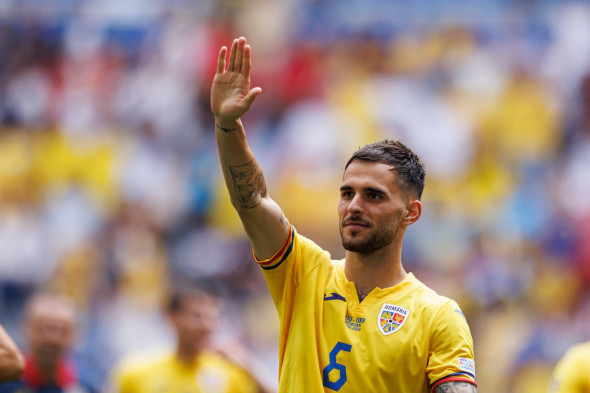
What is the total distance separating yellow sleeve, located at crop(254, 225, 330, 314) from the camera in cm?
352

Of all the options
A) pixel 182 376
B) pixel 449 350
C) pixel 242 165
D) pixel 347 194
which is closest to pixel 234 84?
pixel 242 165

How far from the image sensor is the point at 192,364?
6.73m

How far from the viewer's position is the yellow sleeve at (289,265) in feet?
11.5

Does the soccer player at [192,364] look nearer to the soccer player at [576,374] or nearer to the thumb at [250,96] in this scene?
the soccer player at [576,374]

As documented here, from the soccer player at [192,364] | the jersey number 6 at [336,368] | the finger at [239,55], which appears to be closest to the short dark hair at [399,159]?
the finger at [239,55]

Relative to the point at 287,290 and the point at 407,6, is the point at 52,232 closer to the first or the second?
the point at 407,6

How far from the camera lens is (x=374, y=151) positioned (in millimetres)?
3666

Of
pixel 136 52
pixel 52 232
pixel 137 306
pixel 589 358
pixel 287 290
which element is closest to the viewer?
pixel 287 290

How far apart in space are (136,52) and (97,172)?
206 centimetres

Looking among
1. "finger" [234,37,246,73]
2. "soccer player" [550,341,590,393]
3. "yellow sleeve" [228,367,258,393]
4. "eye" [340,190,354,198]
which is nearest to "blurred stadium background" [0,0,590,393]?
"yellow sleeve" [228,367,258,393]

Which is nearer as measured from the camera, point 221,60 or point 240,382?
point 221,60

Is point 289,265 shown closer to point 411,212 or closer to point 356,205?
point 356,205

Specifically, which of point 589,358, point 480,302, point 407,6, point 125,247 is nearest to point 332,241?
point 480,302

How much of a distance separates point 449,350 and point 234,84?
1.47 metres
